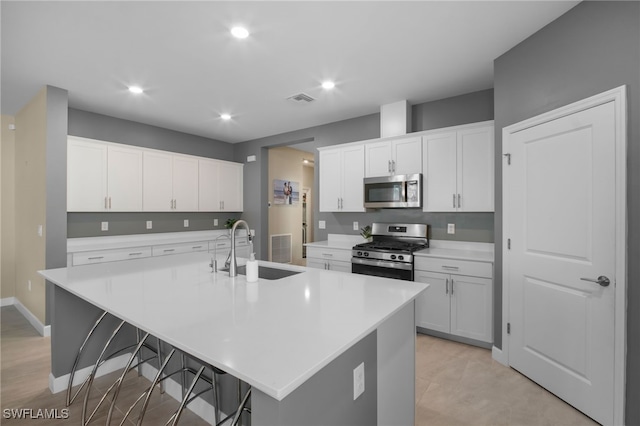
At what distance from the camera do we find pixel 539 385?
233 centimetres

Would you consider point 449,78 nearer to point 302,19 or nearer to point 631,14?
point 631,14

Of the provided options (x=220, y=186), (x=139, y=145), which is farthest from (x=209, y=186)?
(x=139, y=145)

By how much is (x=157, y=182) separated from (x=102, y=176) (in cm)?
72

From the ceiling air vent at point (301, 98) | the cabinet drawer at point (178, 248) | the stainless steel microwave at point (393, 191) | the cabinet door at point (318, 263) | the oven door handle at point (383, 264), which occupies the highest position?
the ceiling air vent at point (301, 98)

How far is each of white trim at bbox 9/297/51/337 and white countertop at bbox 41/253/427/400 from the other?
176cm

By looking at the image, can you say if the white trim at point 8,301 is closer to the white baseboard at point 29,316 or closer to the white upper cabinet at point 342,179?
the white baseboard at point 29,316

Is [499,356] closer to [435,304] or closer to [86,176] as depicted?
[435,304]

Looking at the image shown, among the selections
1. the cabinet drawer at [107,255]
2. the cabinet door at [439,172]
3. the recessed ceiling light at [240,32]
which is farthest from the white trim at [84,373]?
the cabinet door at [439,172]

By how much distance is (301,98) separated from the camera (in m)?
3.64

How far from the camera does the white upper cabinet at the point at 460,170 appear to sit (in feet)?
10.3

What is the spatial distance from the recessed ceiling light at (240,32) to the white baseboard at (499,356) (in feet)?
11.1

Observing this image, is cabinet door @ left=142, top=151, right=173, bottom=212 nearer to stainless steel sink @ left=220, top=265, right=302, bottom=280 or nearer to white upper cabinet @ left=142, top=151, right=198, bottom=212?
white upper cabinet @ left=142, top=151, right=198, bottom=212

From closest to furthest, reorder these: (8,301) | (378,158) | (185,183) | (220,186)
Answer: (378,158)
(8,301)
(185,183)
(220,186)

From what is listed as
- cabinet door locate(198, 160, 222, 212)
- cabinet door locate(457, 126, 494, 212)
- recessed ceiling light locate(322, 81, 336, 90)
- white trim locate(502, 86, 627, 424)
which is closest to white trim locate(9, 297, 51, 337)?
cabinet door locate(198, 160, 222, 212)
